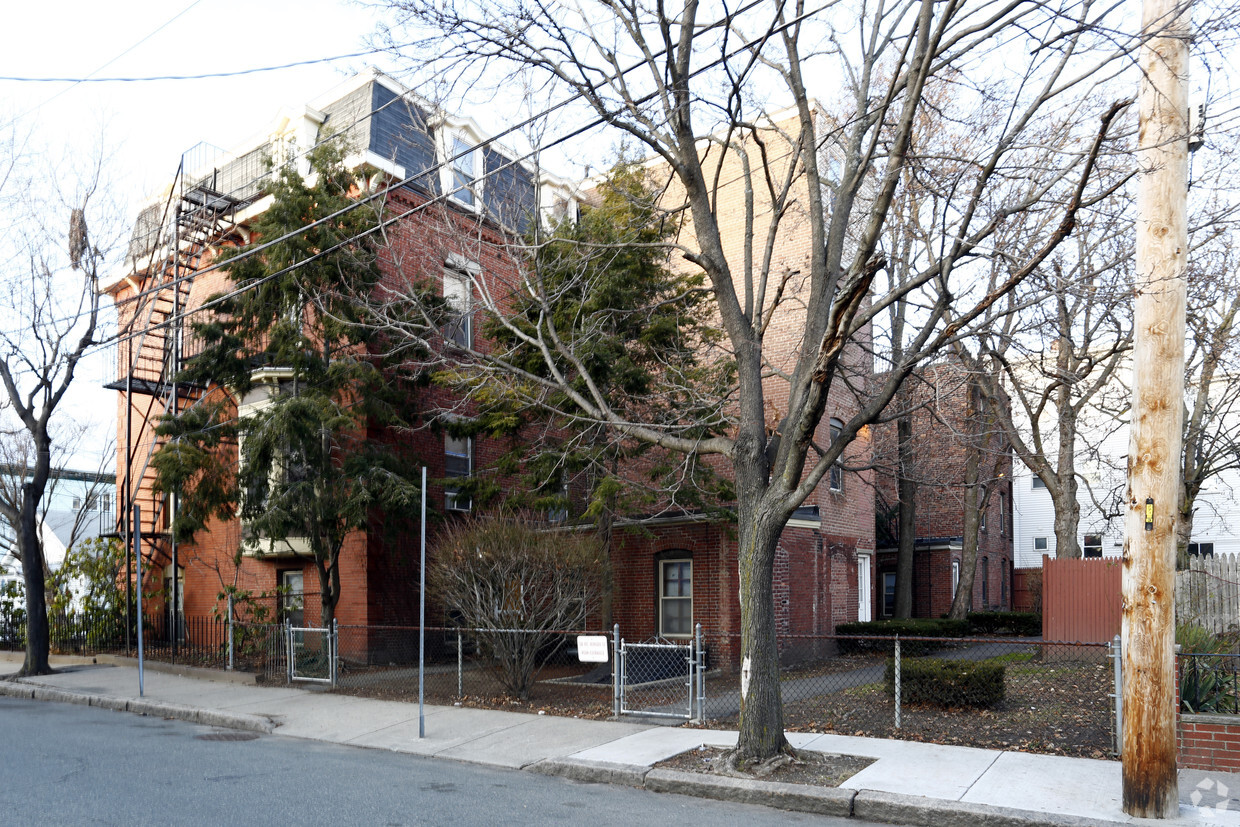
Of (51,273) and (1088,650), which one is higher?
(51,273)

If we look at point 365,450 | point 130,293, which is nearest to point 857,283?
point 365,450

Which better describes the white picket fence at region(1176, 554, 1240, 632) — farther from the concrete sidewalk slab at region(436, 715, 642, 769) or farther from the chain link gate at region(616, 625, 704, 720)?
the concrete sidewalk slab at region(436, 715, 642, 769)

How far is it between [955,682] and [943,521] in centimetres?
2177

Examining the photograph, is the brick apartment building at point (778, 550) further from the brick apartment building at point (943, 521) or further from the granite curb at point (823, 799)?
the granite curb at point (823, 799)

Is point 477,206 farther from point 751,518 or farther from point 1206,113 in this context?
point 1206,113

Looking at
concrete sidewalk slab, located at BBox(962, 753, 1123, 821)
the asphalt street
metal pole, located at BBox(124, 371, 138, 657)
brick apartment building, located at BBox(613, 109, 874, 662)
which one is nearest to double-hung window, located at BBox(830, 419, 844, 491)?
brick apartment building, located at BBox(613, 109, 874, 662)

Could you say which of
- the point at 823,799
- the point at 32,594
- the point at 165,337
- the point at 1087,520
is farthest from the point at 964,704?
the point at 1087,520

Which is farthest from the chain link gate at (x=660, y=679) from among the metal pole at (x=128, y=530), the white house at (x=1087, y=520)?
the white house at (x=1087, y=520)

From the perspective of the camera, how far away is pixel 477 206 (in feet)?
50.9

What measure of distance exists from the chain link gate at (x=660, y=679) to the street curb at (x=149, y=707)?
4.81 m

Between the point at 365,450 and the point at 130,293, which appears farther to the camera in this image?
the point at 130,293

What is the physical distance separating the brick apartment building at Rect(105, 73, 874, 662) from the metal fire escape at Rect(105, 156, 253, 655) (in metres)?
0.07

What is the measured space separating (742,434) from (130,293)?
850 inches

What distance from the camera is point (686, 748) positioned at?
10.4 metres
